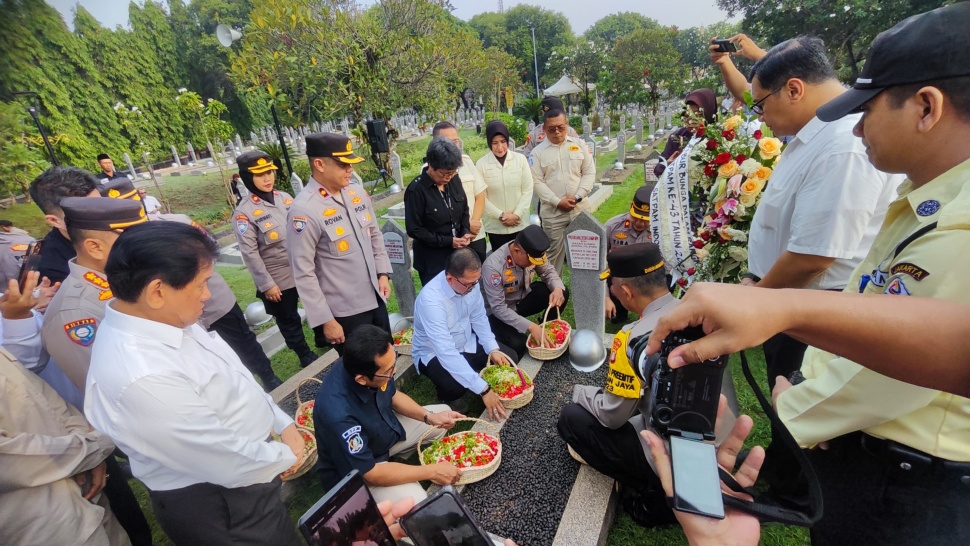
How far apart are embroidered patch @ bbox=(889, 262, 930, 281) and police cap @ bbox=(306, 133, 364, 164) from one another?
3.35 m

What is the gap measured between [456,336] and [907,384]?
114 inches

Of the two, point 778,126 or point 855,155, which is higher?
point 778,126

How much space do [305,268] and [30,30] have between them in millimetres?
2846

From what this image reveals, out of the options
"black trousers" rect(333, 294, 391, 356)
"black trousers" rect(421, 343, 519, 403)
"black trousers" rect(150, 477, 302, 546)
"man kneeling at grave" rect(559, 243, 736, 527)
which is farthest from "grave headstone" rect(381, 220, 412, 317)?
"black trousers" rect(150, 477, 302, 546)

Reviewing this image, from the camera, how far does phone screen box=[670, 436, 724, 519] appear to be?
0.91 m

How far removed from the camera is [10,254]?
13.0 ft

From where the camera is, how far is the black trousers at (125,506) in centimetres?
255

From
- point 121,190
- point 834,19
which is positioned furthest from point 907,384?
A: point 834,19

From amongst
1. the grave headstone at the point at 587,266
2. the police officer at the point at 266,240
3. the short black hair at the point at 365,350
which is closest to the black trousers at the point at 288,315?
the police officer at the point at 266,240

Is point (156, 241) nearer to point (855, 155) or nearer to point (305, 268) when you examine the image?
point (305, 268)

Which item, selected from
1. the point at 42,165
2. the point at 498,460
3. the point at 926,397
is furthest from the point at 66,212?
the point at 42,165

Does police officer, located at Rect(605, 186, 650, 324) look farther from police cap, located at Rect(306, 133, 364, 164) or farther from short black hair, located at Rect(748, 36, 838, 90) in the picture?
police cap, located at Rect(306, 133, 364, 164)

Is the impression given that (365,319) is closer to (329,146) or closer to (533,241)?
(329,146)

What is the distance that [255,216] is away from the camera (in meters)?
4.13
